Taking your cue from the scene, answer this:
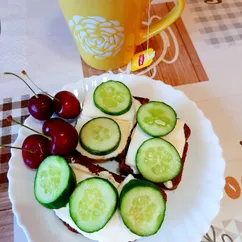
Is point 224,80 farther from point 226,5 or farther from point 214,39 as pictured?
point 226,5

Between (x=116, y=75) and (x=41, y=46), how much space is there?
1.26ft

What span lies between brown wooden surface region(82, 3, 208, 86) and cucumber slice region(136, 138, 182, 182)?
37cm

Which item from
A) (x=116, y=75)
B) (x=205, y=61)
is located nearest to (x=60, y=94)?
(x=116, y=75)

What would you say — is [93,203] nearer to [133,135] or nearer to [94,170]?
[94,170]

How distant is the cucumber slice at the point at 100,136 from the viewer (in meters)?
0.93

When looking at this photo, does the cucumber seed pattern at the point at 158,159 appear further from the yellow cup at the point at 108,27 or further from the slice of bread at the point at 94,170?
the yellow cup at the point at 108,27

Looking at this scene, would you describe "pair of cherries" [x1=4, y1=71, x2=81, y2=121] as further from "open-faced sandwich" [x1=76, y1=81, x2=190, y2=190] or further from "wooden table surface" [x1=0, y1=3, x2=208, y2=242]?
"wooden table surface" [x1=0, y1=3, x2=208, y2=242]

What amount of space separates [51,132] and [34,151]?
71 mm

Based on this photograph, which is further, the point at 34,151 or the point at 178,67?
the point at 178,67

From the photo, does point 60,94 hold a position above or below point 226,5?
below

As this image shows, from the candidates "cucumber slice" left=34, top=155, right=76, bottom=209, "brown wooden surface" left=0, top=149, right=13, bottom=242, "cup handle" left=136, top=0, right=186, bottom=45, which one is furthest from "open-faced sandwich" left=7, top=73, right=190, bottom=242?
"cup handle" left=136, top=0, right=186, bottom=45

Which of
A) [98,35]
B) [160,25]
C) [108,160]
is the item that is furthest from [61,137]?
[160,25]

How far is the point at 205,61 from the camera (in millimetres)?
1264

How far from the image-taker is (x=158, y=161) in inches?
35.0
